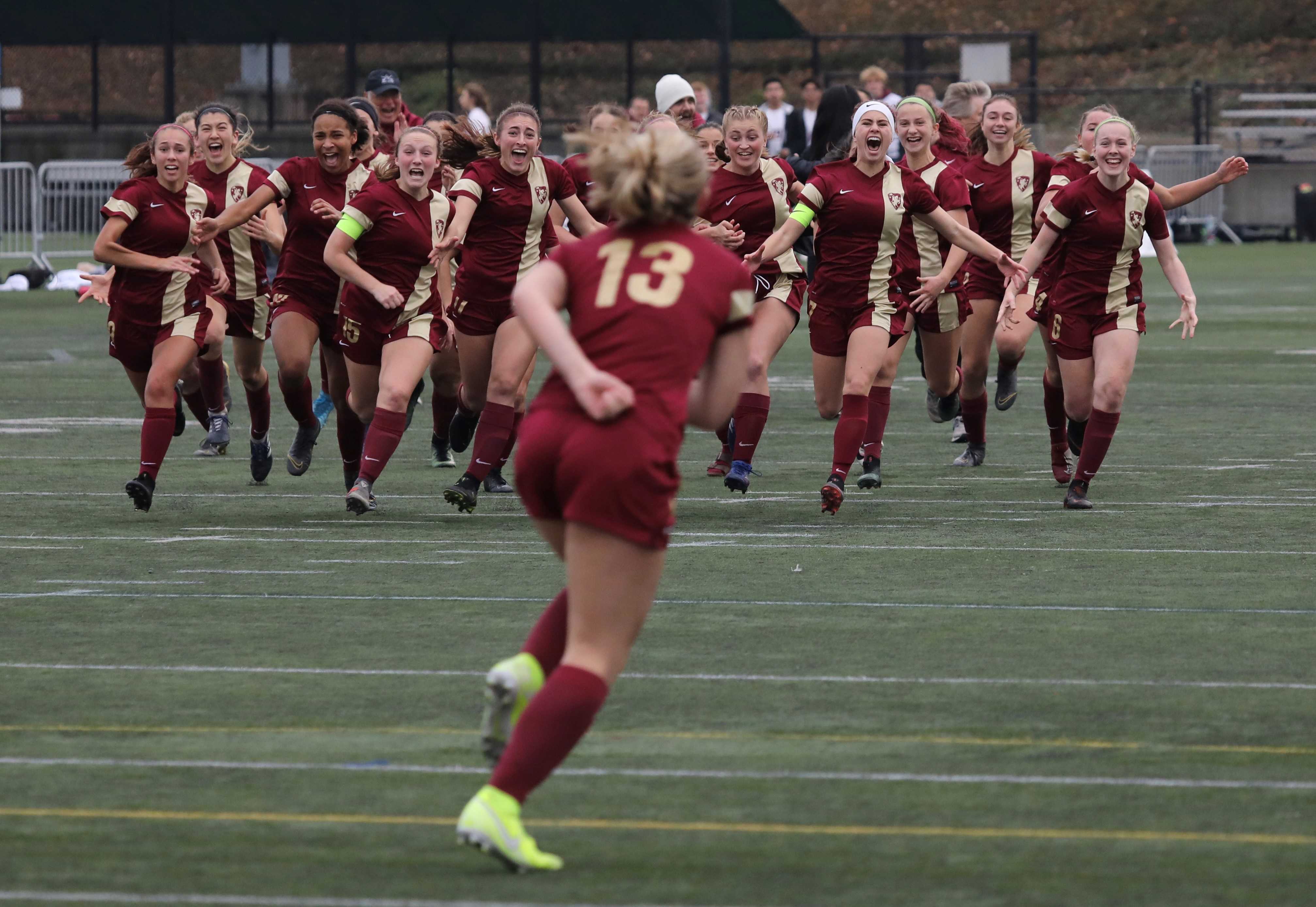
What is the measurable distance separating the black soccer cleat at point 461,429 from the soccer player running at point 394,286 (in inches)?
55.7

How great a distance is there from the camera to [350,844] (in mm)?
5129

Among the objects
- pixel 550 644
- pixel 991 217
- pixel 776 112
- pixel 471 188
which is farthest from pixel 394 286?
pixel 776 112

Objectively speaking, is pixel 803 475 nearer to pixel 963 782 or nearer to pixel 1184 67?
pixel 963 782

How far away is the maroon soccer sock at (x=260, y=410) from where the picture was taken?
12305 mm

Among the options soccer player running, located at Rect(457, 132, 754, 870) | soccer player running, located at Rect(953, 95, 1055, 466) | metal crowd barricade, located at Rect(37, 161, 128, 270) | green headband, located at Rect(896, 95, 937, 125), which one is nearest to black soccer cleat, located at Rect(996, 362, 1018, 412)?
soccer player running, located at Rect(953, 95, 1055, 466)

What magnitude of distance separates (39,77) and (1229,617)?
49.0 m

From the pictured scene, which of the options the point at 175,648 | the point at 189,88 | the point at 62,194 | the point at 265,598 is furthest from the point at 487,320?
the point at 189,88

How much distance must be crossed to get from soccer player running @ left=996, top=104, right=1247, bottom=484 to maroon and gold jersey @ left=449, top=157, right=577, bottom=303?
7.88 ft

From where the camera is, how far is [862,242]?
11.4 meters

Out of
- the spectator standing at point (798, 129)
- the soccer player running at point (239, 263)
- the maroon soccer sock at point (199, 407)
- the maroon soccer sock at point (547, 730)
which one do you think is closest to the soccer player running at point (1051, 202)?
the soccer player running at point (239, 263)

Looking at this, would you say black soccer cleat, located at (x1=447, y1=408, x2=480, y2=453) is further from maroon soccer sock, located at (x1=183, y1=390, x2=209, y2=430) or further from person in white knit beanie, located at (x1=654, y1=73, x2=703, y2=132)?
person in white knit beanie, located at (x1=654, y1=73, x2=703, y2=132)

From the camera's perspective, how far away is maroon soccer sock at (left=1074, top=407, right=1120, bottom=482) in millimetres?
11055

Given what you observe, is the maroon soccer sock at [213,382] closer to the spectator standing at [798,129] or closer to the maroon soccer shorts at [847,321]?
the maroon soccer shorts at [847,321]

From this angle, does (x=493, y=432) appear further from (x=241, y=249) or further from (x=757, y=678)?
(x=757, y=678)
